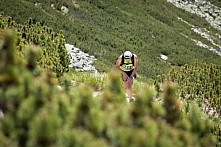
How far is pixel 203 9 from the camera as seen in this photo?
7769 centimetres

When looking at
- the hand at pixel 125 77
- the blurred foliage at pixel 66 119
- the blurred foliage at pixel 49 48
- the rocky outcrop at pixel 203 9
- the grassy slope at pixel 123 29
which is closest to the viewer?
the blurred foliage at pixel 66 119

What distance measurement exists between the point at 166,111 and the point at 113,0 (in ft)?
186

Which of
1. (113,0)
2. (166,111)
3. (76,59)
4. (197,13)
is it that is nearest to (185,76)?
(166,111)

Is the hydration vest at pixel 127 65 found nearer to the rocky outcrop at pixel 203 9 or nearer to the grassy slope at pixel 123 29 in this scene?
the grassy slope at pixel 123 29

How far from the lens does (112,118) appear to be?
3.11 metres

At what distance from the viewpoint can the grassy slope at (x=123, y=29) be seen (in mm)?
40156

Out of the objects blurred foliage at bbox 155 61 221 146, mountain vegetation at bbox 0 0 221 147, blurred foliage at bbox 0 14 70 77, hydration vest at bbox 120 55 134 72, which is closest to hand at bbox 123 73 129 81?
hydration vest at bbox 120 55 134 72

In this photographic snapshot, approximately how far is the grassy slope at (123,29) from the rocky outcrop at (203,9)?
22.6 ft

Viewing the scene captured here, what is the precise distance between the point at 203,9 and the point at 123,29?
101ft

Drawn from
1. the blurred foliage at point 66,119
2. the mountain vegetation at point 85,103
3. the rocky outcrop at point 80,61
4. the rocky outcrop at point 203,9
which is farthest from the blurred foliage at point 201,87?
the rocky outcrop at point 203,9

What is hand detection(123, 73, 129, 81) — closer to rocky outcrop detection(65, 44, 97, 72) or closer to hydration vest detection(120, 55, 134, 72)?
hydration vest detection(120, 55, 134, 72)

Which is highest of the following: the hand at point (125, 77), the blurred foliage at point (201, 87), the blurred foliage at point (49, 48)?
the hand at point (125, 77)

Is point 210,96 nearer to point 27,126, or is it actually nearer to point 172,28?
point 27,126

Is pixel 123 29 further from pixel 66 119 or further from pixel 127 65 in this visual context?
pixel 66 119
